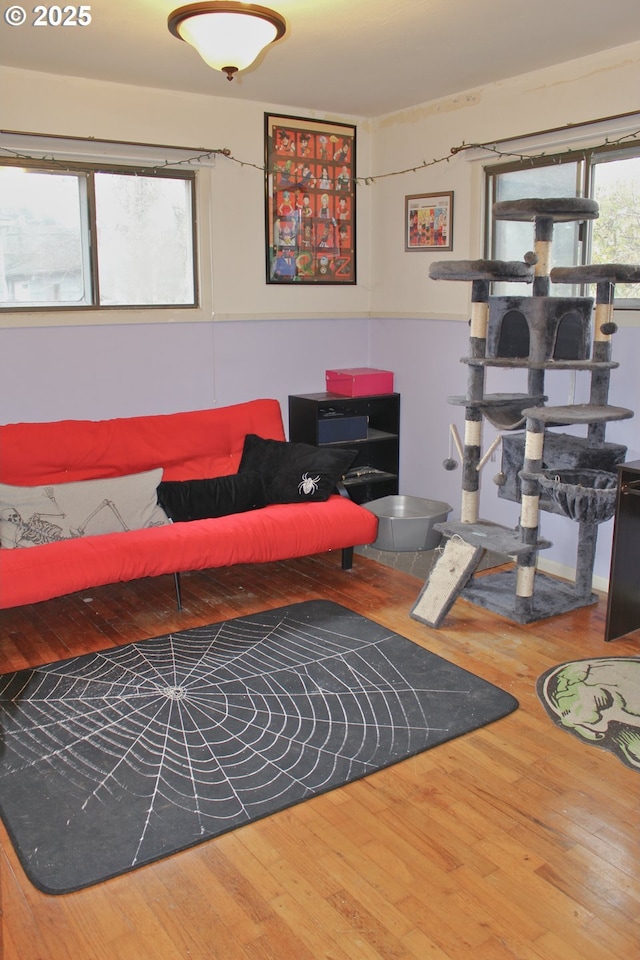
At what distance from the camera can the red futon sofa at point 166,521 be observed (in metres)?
3.36

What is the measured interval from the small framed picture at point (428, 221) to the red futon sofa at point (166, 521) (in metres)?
1.24

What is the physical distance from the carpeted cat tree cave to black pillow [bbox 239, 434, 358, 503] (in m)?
0.68

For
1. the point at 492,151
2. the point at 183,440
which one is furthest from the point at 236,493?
the point at 492,151

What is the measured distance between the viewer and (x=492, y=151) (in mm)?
4172

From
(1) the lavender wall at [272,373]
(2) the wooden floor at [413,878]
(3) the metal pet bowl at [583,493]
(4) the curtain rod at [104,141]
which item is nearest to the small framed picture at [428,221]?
(1) the lavender wall at [272,373]

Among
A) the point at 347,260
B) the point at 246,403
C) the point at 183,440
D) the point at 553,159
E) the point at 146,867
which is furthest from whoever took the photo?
the point at 347,260

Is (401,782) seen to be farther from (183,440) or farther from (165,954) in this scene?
(183,440)

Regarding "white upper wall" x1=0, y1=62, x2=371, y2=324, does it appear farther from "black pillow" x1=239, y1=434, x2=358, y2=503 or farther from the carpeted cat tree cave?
the carpeted cat tree cave

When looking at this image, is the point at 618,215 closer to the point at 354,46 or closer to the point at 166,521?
the point at 354,46

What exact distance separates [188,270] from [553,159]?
1.91 meters

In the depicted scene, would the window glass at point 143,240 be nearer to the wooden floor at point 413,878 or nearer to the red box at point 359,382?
the red box at point 359,382

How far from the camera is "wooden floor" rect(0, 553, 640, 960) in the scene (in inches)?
71.7

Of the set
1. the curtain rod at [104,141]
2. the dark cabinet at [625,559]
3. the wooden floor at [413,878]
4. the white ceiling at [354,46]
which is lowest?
the wooden floor at [413,878]

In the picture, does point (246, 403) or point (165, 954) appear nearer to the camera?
point (165, 954)
